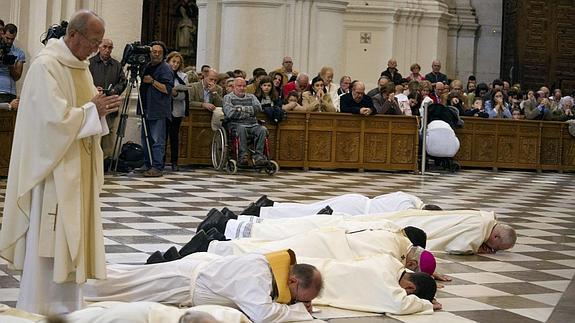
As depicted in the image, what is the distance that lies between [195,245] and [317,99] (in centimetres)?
1072

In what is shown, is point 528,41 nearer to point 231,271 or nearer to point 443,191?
point 443,191

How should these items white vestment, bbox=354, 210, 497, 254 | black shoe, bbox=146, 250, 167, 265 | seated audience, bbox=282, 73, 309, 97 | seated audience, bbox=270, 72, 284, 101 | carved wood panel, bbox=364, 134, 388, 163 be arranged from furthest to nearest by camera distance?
carved wood panel, bbox=364, 134, 388, 163 → seated audience, bbox=282, 73, 309, 97 → seated audience, bbox=270, 72, 284, 101 → white vestment, bbox=354, 210, 497, 254 → black shoe, bbox=146, 250, 167, 265

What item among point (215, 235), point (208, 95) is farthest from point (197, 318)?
point (208, 95)

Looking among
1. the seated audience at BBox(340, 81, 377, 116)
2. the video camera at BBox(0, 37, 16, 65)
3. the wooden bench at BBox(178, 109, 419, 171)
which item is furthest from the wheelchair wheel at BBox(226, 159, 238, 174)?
the video camera at BBox(0, 37, 16, 65)

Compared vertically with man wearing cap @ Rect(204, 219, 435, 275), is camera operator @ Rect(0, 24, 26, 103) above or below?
above

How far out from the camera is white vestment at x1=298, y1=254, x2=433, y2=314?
7.35 metres

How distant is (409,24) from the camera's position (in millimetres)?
26297

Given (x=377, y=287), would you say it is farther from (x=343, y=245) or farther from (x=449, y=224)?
(x=449, y=224)

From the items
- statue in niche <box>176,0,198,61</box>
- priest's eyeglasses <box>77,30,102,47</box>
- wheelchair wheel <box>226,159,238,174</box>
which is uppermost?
statue in niche <box>176,0,198,61</box>

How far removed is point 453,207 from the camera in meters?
13.7

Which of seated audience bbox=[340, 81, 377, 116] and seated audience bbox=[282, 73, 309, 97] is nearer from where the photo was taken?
seated audience bbox=[340, 81, 377, 116]

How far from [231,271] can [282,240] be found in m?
1.73

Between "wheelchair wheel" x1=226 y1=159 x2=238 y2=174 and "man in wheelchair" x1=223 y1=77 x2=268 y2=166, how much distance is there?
3.4 inches

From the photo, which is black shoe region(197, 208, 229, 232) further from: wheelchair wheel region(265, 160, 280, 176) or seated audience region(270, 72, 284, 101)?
seated audience region(270, 72, 284, 101)
